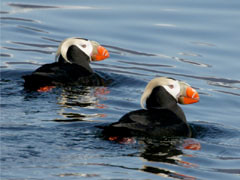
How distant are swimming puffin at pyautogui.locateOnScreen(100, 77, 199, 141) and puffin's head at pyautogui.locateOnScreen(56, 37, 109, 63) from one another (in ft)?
8.93

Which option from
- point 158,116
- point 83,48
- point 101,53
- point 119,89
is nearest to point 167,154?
point 158,116

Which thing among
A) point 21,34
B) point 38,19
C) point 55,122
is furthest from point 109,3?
point 55,122

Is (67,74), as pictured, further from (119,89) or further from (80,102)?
→ (119,89)

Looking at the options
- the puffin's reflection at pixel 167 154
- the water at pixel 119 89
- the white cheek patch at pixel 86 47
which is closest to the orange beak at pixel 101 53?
the white cheek patch at pixel 86 47

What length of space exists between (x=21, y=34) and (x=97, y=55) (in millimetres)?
4101

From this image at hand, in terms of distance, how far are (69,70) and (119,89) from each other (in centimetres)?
84

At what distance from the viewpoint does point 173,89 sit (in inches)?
322

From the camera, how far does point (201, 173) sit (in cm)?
681

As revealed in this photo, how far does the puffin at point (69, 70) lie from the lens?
31.3 ft

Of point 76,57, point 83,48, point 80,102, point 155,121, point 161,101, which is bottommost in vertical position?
point 80,102

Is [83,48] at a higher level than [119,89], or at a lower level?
higher

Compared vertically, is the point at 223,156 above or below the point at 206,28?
below

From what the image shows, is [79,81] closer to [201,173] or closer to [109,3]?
[201,173]

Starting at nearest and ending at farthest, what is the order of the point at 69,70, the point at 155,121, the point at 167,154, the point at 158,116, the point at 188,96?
the point at 167,154
the point at 155,121
the point at 158,116
the point at 188,96
the point at 69,70
